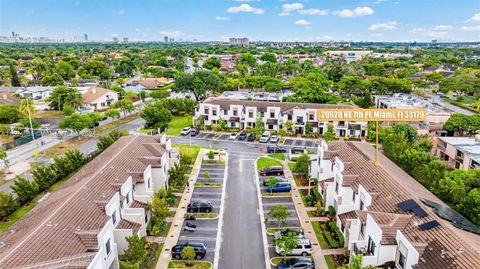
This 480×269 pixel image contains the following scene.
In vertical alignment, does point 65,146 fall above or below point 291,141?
above

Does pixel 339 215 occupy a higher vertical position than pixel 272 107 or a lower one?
lower

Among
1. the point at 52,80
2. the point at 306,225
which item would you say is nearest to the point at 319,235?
the point at 306,225

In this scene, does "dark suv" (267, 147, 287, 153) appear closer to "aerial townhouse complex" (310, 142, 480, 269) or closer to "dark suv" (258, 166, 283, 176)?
"dark suv" (258, 166, 283, 176)

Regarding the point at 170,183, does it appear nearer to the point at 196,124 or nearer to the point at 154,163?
the point at 154,163

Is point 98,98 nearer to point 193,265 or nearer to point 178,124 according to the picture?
point 178,124

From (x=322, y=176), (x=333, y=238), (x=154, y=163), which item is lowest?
(x=333, y=238)

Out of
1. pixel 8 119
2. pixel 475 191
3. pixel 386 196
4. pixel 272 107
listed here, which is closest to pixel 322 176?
pixel 386 196
